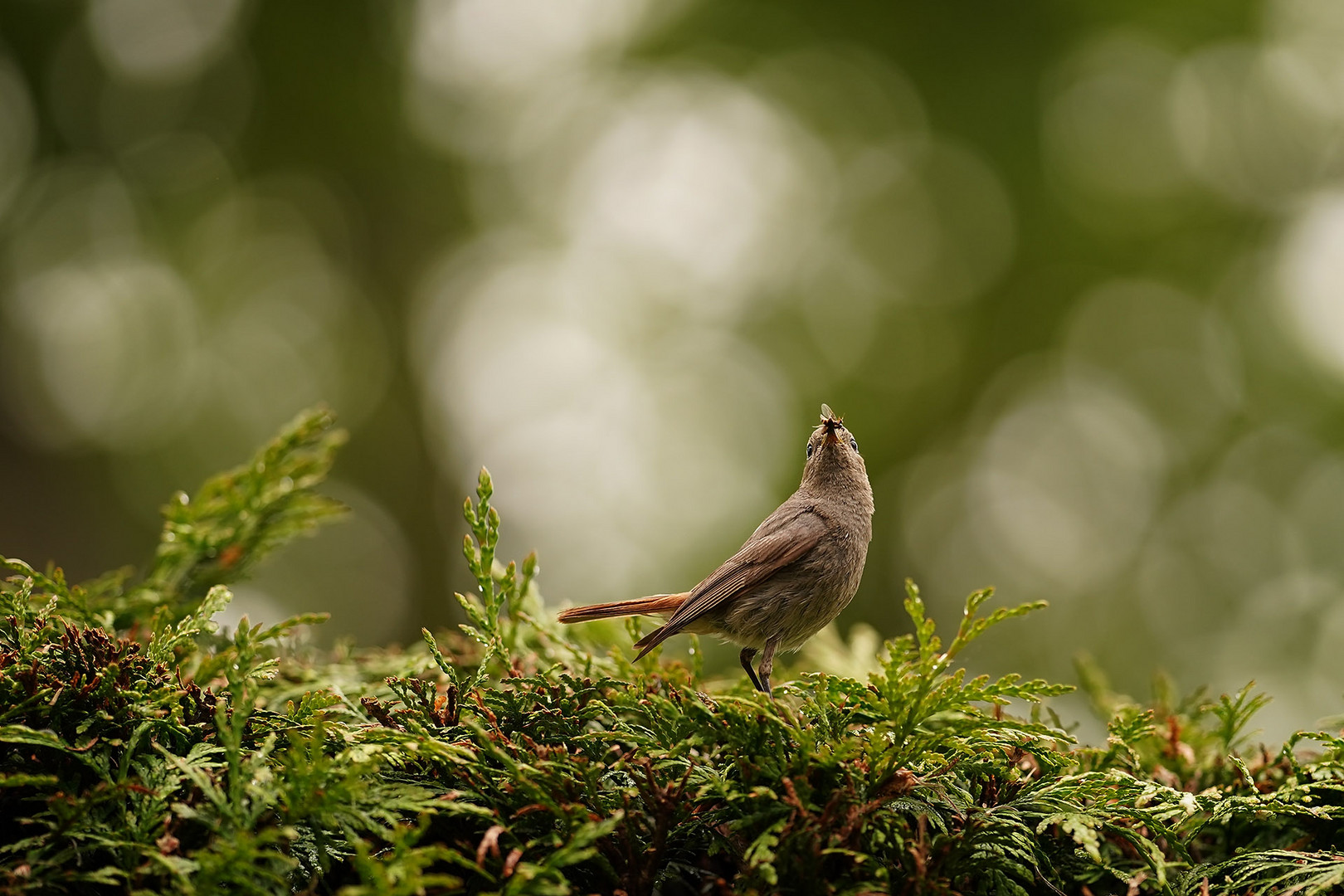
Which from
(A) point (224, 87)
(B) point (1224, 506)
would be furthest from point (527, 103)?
(B) point (1224, 506)

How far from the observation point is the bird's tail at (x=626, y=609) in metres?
3.02

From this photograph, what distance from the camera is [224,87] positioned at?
37.9 feet

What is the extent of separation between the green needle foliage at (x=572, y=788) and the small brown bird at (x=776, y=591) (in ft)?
2.82

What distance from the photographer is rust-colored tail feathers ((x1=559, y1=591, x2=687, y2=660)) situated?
105 inches

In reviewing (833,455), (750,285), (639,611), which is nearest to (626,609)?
(639,611)

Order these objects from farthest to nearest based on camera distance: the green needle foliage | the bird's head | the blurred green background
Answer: the blurred green background
the bird's head
the green needle foliage

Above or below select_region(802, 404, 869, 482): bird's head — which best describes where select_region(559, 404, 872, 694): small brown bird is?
below

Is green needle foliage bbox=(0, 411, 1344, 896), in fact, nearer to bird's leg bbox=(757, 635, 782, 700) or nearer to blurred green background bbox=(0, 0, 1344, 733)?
bird's leg bbox=(757, 635, 782, 700)

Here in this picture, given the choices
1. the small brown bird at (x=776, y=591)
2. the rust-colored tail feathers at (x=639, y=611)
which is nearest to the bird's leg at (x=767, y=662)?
the small brown bird at (x=776, y=591)

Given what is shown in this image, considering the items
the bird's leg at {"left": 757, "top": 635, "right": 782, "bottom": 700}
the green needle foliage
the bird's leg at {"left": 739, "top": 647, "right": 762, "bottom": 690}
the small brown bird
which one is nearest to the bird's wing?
the small brown bird

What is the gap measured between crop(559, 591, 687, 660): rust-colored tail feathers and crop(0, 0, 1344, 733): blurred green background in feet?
20.9

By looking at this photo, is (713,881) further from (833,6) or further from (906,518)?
(833,6)

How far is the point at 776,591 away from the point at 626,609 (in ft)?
1.78

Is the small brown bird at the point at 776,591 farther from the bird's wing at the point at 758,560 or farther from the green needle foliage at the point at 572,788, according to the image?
the green needle foliage at the point at 572,788
